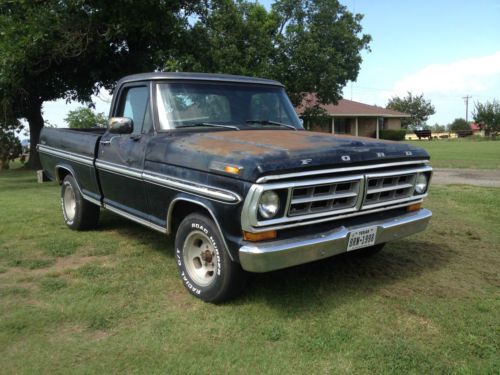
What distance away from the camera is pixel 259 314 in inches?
149

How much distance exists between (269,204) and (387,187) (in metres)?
1.32

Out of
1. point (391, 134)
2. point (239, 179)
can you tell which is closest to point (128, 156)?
point (239, 179)

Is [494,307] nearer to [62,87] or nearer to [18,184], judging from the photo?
[18,184]

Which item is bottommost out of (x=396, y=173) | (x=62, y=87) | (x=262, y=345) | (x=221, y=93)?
(x=262, y=345)


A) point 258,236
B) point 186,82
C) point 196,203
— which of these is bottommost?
point 258,236

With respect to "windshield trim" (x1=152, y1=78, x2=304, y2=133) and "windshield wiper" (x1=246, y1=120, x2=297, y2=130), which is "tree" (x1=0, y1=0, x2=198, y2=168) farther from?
"windshield wiper" (x1=246, y1=120, x2=297, y2=130)

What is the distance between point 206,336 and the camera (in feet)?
11.3

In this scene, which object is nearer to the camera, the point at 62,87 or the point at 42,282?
the point at 42,282

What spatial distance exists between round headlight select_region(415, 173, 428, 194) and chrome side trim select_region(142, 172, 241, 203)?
2.06 metres

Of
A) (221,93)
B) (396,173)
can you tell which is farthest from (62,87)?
(396,173)

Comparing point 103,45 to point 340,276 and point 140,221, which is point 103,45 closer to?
point 140,221

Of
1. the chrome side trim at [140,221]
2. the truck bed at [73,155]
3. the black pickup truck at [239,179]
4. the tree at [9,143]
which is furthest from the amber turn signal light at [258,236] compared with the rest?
the tree at [9,143]

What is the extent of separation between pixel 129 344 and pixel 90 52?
41.2 feet

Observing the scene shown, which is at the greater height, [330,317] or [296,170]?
[296,170]
